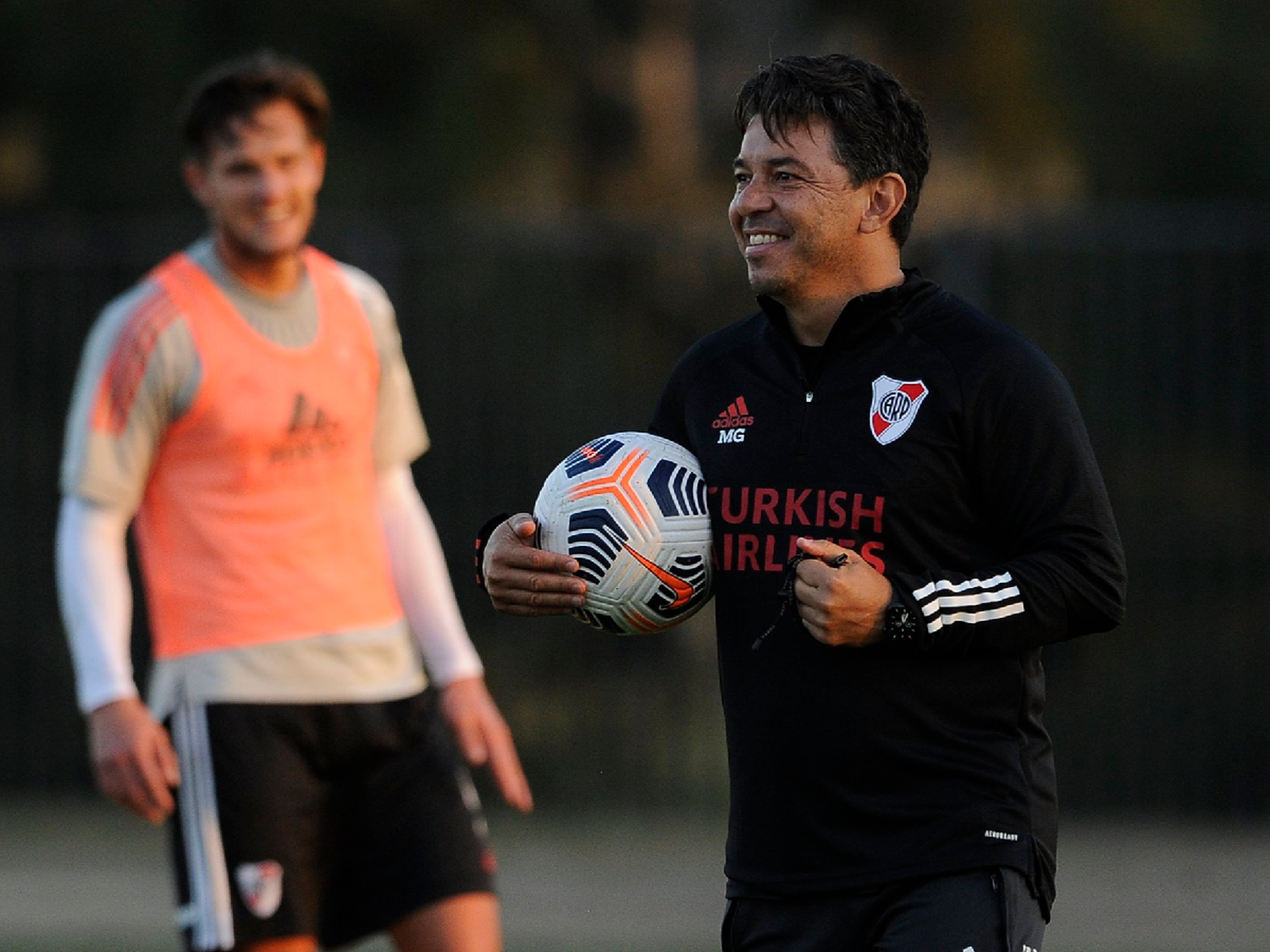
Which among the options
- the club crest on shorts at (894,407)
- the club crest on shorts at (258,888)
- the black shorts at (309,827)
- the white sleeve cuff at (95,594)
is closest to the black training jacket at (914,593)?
the club crest on shorts at (894,407)

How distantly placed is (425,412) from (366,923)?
5.83 meters

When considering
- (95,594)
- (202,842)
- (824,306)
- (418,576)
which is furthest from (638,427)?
(824,306)

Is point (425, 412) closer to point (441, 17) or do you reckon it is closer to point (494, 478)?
point (494, 478)

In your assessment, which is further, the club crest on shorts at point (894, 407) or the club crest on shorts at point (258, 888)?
the club crest on shorts at point (258, 888)

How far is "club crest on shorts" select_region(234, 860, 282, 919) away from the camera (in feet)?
16.0

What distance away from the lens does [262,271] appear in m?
5.37

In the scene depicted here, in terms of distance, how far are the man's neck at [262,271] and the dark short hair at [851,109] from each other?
1721 mm

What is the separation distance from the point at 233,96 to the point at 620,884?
4.53 metres

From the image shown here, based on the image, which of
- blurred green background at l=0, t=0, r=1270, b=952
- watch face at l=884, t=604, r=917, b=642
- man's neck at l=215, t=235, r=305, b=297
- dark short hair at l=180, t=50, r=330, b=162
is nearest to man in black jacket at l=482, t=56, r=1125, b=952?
watch face at l=884, t=604, r=917, b=642

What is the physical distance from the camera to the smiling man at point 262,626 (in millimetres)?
4934

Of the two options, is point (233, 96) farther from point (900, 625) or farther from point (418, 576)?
point (900, 625)

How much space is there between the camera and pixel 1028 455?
3.75m

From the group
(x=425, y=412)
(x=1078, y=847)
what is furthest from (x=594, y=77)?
(x=1078, y=847)

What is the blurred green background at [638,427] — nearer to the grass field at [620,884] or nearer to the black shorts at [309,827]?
the grass field at [620,884]
